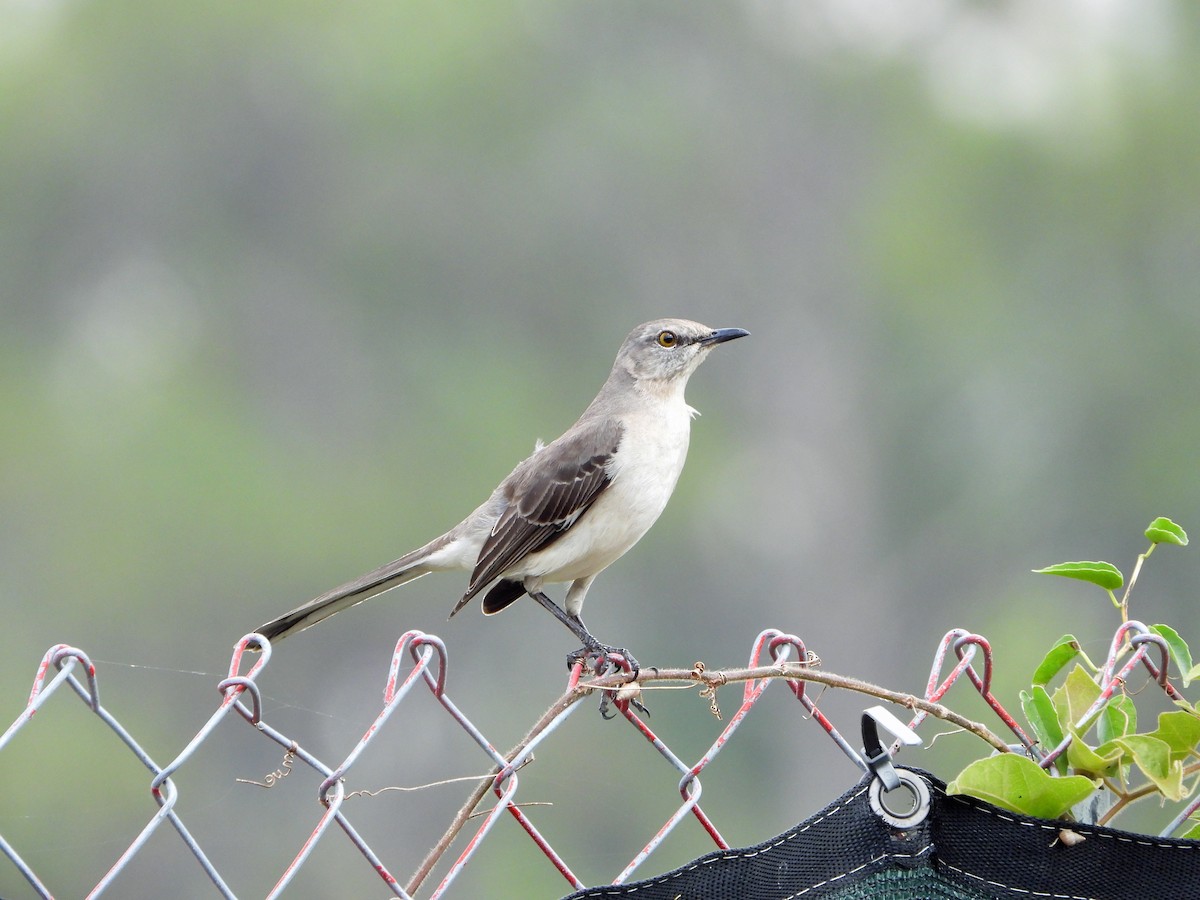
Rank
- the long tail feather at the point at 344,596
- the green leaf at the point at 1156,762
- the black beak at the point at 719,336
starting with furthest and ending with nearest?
1. the black beak at the point at 719,336
2. the long tail feather at the point at 344,596
3. the green leaf at the point at 1156,762

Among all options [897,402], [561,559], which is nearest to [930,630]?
[897,402]

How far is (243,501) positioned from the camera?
18.4m

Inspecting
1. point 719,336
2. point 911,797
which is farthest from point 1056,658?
point 719,336

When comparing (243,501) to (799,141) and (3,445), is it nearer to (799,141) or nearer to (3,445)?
(3,445)

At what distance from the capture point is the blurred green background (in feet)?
51.3

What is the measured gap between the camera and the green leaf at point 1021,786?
177 cm

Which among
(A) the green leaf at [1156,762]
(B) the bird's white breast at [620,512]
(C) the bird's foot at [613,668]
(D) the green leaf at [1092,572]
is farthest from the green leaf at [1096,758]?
(B) the bird's white breast at [620,512]

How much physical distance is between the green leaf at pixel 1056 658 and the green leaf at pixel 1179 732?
21 cm

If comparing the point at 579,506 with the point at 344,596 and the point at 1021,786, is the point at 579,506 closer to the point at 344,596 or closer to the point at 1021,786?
the point at 344,596

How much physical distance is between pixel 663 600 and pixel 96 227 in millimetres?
12301

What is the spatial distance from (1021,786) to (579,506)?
7.54 feet

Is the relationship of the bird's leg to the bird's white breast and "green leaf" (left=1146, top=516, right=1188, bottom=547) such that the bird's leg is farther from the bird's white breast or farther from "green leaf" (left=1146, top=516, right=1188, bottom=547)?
"green leaf" (left=1146, top=516, right=1188, bottom=547)

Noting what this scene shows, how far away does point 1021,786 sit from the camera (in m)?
1.79

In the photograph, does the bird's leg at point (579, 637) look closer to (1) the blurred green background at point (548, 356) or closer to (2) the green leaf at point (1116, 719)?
(2) the green leaf at point (1116, 719)
